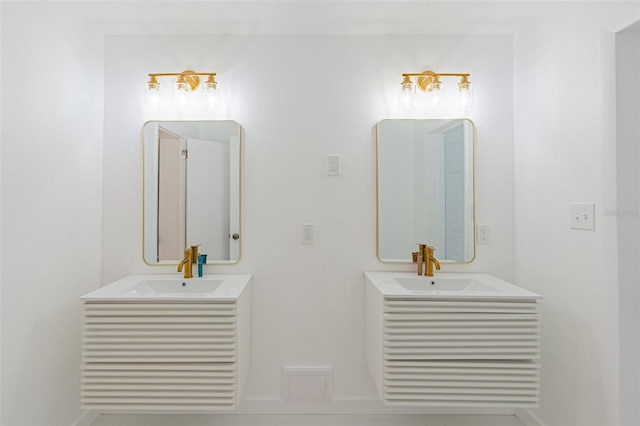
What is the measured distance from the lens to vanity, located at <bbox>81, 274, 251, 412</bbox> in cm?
145

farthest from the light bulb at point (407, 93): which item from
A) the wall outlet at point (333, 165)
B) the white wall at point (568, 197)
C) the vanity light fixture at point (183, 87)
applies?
the vanity light fixture at point (183, 87)

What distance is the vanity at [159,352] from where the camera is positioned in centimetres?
145

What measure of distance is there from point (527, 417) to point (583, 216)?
3.78 feet

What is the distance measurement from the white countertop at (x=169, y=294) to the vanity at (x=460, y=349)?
730 millimetres

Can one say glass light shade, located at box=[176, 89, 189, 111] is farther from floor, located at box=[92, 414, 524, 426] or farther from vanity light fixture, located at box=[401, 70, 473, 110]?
floor, located at box=[92, 414, 524, 426]

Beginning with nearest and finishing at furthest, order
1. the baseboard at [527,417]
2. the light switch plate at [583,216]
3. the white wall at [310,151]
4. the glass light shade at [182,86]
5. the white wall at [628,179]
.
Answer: the white wall at [628,179], the light switch plate at [583,216], the white wall at [310,151], the baseboard at [527,417], the glass light shade at [182,86]

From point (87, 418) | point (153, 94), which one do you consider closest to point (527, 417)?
point (87, 418)

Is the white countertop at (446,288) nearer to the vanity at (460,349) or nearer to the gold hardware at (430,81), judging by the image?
the vanity at (460,349)

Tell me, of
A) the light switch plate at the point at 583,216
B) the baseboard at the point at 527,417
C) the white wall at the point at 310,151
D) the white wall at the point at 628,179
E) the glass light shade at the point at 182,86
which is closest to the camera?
the white wall at the point at 628,179

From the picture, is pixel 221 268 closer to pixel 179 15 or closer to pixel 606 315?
pixel 179 15

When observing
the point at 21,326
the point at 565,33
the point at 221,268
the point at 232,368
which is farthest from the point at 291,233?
the point at 565,33

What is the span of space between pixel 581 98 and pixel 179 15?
2061 millimetres

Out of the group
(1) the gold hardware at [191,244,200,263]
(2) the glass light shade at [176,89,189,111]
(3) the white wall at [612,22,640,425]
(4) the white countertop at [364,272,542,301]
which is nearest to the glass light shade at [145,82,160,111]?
(2) the glass light shade at [176,89,189,111]

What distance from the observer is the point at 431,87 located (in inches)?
74.7
